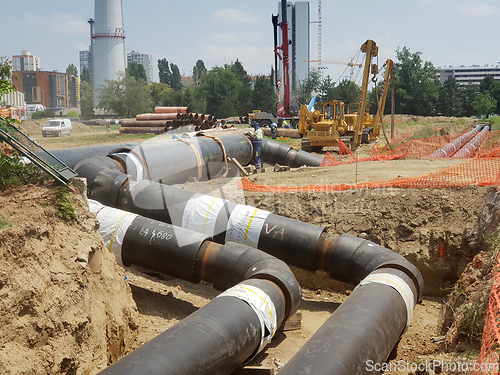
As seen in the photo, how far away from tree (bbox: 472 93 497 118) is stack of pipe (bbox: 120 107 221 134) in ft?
142

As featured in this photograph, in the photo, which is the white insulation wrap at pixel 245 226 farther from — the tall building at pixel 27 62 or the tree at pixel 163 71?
the tall building at pixel 27 62

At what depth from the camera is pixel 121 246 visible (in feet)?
21.7

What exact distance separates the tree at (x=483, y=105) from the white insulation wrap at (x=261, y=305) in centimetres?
6115

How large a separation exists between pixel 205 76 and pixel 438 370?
217ft

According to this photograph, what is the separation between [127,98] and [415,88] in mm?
40429

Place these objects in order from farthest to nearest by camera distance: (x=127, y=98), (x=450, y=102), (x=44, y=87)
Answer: (x=44, y=87)
(x=450, y=102)
(x=127, y=98)

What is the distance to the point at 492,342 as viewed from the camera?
12.9ft

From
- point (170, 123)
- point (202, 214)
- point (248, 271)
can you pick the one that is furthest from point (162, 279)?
point (170, 123)

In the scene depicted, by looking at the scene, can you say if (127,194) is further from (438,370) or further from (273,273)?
(438,370)

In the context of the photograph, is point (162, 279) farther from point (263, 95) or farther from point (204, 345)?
point (263, 95)

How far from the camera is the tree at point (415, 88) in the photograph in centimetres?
5597

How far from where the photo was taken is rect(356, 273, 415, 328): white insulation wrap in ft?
17.7

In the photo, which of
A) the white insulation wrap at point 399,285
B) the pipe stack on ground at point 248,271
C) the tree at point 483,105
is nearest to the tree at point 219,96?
the tree at point 483,105

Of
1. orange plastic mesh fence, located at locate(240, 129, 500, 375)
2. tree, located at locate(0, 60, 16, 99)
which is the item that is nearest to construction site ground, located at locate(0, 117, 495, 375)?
orange plastic mesh fence, located at locate(240, 129, 500, 375)
